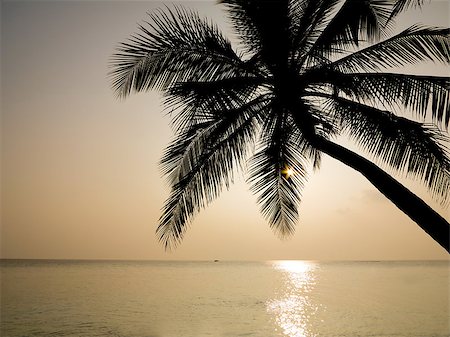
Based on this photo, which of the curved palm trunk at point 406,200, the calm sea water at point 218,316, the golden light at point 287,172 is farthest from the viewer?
the calm sea water at point 218,316

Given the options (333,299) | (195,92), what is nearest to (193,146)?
(195,92)

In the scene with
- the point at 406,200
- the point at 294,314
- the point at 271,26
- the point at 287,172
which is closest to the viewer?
the point at 406,200

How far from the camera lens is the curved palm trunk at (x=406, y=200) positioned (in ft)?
14.0

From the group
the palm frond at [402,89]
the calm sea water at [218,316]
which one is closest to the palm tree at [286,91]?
the palm frond at [402,89]

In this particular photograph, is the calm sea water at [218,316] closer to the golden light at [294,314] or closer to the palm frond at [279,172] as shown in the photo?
the golden light at [294,314]

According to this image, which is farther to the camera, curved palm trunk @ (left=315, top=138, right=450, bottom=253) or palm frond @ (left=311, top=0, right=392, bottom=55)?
palm frond @ (left=311, top=0, right=392, bottom=55)

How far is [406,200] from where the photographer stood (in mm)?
4512

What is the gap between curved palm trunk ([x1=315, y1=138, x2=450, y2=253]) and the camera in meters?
4.27

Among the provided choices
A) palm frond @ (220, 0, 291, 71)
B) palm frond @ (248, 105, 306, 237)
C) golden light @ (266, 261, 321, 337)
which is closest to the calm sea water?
golden light @ (266, 261, 321, 337)

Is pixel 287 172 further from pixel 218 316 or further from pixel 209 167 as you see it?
pixel 218 316

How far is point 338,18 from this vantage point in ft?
19.8

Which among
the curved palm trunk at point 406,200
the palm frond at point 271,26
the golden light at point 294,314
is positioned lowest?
the golden light at point 294,314

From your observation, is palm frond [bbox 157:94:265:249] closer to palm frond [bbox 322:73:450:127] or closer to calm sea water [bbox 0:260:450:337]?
palm frond [bbox 322:73:450:127]

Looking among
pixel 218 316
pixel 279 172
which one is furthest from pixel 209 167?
pixel 218 316
